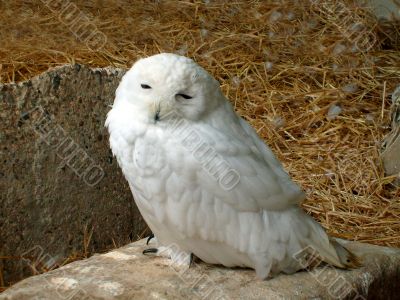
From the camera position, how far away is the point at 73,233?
3.31 meters

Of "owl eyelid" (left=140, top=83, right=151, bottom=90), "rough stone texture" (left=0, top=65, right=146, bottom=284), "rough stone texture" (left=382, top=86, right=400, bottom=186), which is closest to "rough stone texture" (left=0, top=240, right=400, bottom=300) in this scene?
"rough stone texture" (left=0, top=65, right=146, bottom=284)

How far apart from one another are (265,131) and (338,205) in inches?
31.1

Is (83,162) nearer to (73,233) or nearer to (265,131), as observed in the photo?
(73,233)

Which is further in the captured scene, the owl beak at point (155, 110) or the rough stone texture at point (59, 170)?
the rough stone texture at point (59, 170)

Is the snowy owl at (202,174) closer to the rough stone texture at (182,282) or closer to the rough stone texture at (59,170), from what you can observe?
the rough stone texture at (182,282)

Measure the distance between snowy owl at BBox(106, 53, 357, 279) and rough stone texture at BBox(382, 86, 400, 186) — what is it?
63.2 inches

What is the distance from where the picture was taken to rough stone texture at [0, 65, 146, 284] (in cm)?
310

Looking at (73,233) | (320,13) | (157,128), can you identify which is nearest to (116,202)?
(73,233)

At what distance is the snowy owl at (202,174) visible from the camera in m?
2.35

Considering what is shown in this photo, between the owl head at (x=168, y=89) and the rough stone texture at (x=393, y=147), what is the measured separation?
194 cm

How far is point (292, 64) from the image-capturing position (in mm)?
5012

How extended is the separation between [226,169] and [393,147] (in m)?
1.98

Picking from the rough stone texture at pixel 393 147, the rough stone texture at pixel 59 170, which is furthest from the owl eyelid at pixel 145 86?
the rough stone texture at pixel 393 147

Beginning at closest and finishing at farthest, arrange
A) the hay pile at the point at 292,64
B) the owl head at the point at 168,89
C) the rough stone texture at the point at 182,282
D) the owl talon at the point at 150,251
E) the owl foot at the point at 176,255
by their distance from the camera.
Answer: the owl head at the point at 168,89
the rough stone texture at the point at 182,282
the owl foot at the point at 176,255
the owl talon at the point at 150,251
the hay pile at the point at 292,64
